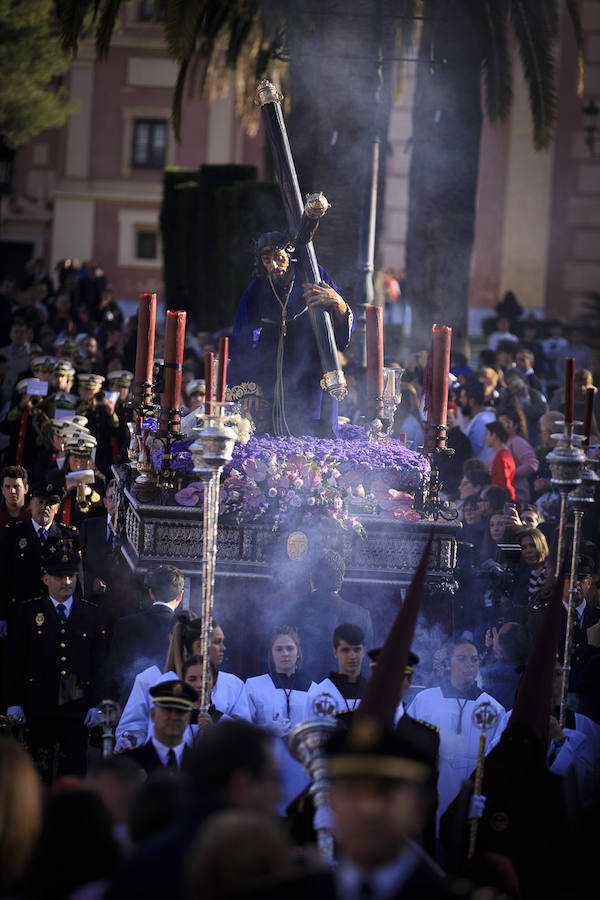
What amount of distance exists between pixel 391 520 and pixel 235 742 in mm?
3772

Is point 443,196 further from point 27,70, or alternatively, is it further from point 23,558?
point 27,70

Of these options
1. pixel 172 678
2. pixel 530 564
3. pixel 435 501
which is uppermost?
pixel 435 501

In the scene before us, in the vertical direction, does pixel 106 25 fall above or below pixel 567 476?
above

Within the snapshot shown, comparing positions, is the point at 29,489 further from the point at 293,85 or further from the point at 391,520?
the point at 293,85

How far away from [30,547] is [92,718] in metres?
1.62

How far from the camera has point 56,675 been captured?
6.80m

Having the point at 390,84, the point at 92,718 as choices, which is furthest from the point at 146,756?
the point at 390,84

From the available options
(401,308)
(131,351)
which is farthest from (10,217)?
(131,351)

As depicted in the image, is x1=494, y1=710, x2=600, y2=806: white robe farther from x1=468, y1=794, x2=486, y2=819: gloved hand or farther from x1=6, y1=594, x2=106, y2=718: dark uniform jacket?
x1=6, y1=594, x2=106, y2=718: dark uniform jacket

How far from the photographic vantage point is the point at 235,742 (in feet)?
11.6

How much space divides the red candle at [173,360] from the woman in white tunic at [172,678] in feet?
4.03

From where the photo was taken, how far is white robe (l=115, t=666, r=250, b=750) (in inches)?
222

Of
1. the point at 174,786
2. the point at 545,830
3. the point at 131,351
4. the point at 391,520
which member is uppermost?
the point at 131,351

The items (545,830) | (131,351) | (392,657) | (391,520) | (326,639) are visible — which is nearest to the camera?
(392,657)
